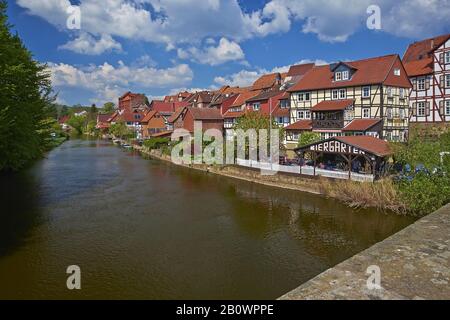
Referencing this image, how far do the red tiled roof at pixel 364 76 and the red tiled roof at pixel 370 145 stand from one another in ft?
24.4

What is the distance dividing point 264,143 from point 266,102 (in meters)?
11.7

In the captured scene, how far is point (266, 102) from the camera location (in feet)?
136

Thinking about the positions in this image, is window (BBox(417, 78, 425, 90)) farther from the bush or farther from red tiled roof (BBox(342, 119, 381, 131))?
the bush

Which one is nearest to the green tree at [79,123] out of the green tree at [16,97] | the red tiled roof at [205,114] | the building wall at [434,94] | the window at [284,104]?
the red tiled roof at [205,114]

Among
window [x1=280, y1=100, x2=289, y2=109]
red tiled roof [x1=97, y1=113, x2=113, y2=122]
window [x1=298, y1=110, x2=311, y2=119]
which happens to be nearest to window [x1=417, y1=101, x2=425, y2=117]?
window [x1=298, y1=110, x2=311, y2=119]

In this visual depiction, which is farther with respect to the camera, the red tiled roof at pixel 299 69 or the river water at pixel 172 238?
the red tiled roof at pixel 299 69

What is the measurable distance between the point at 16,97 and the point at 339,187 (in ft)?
68.4

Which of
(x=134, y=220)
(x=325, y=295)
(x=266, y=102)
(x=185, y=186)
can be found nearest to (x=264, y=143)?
(x=185, y=186)

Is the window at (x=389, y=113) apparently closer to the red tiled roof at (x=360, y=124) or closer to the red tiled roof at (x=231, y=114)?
the red tiled roof at (x=360, y=124)

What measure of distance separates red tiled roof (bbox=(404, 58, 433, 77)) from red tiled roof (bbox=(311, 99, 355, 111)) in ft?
30.7

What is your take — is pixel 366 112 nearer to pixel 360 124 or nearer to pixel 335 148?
pixel 360 124

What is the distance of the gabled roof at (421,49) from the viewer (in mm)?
37750

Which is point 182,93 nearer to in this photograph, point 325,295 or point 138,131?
point 138,131

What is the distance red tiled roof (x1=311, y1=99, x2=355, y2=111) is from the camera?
3040cm
